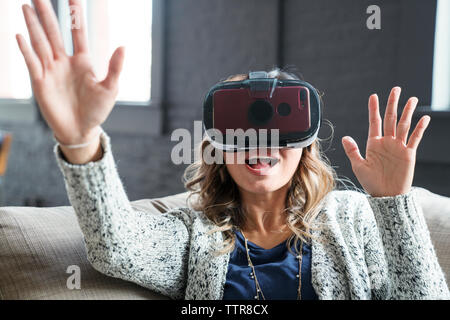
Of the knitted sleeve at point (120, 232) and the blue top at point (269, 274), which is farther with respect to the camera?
the blue top at point (269, 274)

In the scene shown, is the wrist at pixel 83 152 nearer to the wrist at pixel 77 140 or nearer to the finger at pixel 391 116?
the wrist at pixel 77 140

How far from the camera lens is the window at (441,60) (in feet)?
5.46

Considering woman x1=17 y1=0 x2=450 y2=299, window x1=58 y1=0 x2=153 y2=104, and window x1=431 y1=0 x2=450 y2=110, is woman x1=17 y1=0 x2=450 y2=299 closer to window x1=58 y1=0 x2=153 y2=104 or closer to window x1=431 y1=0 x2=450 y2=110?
window x1=431 y1=0 x2=450 y2=110

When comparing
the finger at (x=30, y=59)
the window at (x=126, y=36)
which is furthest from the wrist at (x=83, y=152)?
the window at (x=126, y=36)

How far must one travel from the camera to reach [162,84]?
2.62m

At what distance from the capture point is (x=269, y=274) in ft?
3.00

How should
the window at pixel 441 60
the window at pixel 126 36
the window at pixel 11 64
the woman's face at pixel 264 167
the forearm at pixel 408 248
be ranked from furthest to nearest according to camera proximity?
the window at pixel 11 64 → the window at pixel 126 36 → the window at pixel 441 60 → the woman's face at pixel 264 167 → the forearm at pixel 408 248

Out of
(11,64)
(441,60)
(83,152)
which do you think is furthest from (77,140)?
(11,64)

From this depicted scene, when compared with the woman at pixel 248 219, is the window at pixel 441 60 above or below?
above

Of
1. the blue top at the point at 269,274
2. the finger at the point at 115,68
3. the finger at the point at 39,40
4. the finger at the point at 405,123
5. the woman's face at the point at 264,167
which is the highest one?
the finger at the point at 39,40

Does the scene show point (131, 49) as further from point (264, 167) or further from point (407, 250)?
point (407, 250)

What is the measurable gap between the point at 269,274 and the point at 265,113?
326 mm

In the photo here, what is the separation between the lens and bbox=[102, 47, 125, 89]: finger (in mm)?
701
